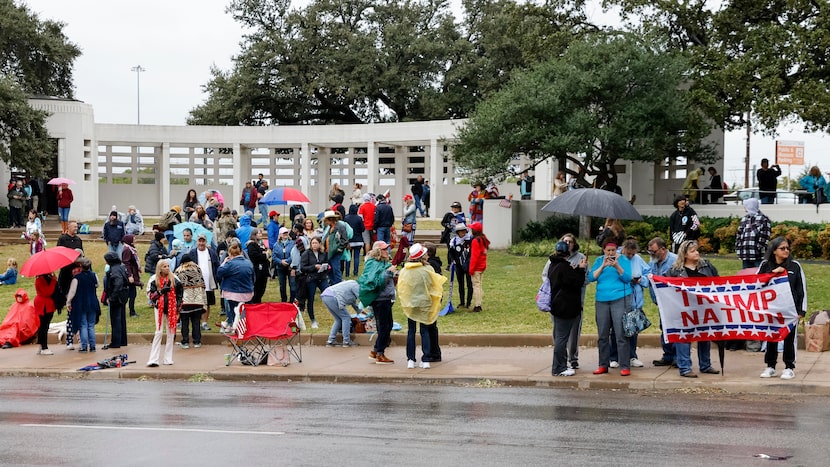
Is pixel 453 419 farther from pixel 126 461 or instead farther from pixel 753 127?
pixel 753 127

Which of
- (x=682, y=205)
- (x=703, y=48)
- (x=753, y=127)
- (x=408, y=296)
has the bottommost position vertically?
(x=408, y=296)

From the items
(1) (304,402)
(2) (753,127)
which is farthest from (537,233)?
(1) (304,402)

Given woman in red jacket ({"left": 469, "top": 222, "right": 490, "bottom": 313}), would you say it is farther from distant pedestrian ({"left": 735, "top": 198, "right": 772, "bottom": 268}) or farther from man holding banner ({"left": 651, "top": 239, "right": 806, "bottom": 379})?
man holding banner ({"left": 651, "top": 239, "right": 806, "bottom": 379})

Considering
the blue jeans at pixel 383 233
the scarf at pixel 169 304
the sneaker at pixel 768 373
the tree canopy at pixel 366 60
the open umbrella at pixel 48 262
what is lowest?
the sneaker at pixel 768 373

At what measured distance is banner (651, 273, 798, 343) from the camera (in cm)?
1320

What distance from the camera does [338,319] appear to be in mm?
17422

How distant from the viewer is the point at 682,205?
19.8 m

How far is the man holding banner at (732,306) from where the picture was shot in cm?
1309

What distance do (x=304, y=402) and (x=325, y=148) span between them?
117 feet

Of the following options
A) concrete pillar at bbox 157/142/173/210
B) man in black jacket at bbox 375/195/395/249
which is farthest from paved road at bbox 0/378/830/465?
concrete pillar at bbox 157/142/173/210

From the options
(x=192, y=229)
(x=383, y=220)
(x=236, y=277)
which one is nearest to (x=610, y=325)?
(x=236, y=277)

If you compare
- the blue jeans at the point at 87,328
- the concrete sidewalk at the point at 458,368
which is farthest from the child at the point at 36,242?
the blue jeans at the point at 87,328

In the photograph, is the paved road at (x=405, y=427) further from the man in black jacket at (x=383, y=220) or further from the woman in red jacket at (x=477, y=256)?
the man in black jacket at (x=383, y=220)

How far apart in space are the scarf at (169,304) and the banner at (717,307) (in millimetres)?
7618
